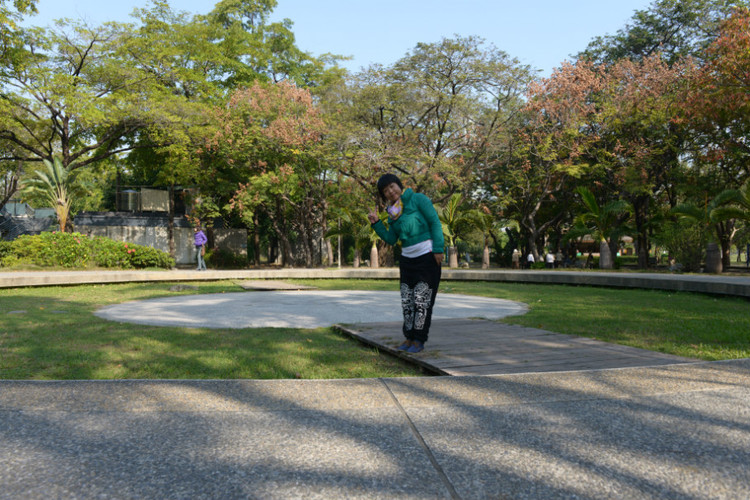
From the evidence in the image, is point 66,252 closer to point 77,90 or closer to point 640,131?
point 77,90

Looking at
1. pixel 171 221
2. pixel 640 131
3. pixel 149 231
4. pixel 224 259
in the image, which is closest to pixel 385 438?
pixel 640 131

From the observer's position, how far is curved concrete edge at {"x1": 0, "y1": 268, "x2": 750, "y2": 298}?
11420 millimetres

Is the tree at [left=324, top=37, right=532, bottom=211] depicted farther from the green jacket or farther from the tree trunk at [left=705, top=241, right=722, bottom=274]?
the green jacket

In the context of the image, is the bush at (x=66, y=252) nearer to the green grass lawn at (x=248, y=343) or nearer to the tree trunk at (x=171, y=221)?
the green grass lawn at (x=248, y=343)

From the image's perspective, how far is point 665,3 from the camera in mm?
27656

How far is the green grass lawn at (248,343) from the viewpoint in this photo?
3979mm

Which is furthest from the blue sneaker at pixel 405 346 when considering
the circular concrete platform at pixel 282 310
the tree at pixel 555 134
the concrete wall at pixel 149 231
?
the concrete wall at pixel 149 231

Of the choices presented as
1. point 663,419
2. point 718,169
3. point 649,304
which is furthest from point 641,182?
point 663,419

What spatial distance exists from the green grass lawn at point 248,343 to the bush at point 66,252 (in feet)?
30.0

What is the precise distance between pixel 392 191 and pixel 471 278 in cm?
1209

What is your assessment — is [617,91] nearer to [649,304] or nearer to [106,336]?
[649,304]

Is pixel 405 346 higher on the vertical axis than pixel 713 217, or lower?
lower

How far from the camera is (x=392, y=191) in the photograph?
14.9 ft

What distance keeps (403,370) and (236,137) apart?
72.9 feet
